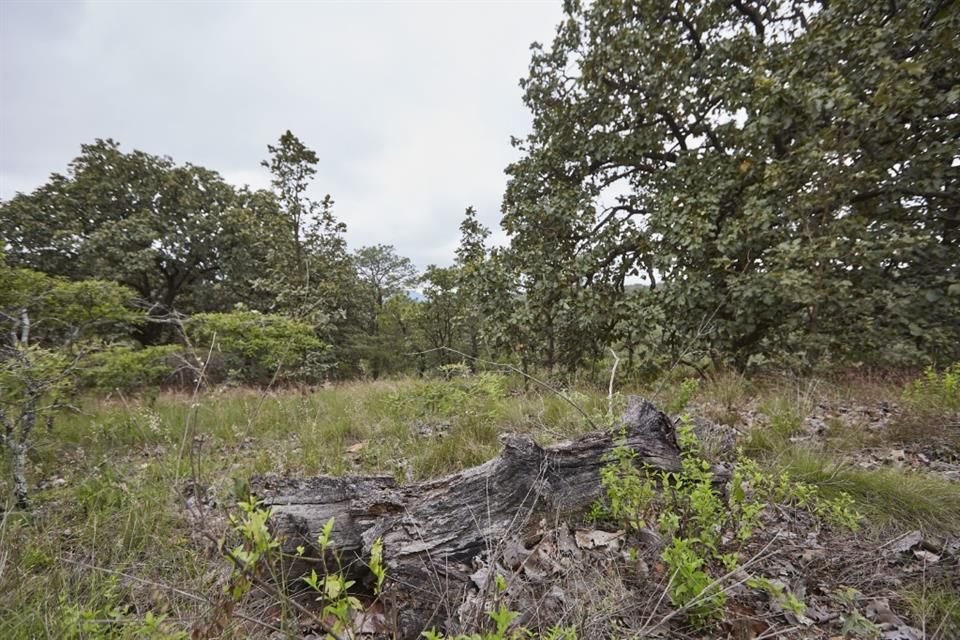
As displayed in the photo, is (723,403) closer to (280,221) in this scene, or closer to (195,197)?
(280,221)

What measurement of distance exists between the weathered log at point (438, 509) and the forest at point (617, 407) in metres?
0.02

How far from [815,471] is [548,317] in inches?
159

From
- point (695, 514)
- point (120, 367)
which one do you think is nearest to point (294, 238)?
point (120, 367)

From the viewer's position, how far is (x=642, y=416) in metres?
2.16

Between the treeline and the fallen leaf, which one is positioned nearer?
the fallen leaf

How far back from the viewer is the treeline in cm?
374

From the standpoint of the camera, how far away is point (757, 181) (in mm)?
4965

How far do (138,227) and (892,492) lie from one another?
19.0 m

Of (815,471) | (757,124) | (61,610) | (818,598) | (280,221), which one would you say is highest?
(280,221)

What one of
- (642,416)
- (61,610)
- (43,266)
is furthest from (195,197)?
(642,416)

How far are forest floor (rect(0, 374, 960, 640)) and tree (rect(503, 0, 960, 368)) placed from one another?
1.21 meters

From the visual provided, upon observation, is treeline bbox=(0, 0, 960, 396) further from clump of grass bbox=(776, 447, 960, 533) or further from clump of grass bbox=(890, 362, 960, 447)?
clump of grass bbox=(776, 447, 960, 533)

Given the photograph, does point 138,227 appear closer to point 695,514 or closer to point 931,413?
point 695,514

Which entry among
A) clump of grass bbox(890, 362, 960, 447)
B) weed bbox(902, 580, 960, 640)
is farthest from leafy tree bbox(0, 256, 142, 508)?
clump of grass bbox(890, 362, 960, 447)
